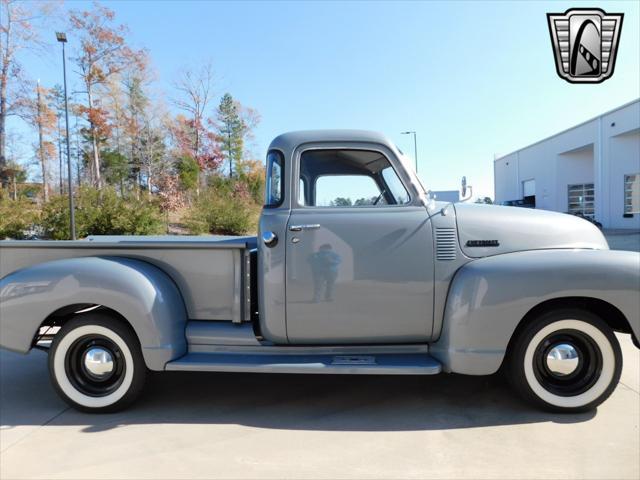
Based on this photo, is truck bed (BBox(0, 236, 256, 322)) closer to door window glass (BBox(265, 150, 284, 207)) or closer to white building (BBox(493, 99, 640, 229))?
door window glass (BBox(265, 150, 284, 207))

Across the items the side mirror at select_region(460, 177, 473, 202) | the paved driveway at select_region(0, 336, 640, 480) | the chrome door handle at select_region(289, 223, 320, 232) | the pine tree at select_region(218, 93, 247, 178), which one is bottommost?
the paved driveway at select_region(0, 336, 640, 480)

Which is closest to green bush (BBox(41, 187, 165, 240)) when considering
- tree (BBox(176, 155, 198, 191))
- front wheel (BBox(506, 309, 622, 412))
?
front wheel (BBox(506, 309, 622, 412))

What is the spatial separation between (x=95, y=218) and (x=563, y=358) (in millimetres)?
15890

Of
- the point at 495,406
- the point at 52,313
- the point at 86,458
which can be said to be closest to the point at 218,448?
the point at 86,458

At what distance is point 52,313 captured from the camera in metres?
2.86

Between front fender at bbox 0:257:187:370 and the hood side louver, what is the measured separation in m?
1.90

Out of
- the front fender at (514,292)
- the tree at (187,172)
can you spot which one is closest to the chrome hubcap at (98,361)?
the front fender at (514,292)

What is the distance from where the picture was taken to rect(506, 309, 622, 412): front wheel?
2686mm

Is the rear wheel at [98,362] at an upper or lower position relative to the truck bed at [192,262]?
lower

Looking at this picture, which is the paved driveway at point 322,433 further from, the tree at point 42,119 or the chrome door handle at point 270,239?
the tree at point 42,119

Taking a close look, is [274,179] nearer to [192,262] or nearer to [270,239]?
[270,239]

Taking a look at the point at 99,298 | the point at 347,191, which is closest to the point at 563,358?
the point at 347,191

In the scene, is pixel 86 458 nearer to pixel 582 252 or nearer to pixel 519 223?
pixel 519 223

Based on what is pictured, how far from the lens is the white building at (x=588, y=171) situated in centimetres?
2041
